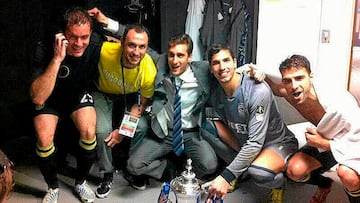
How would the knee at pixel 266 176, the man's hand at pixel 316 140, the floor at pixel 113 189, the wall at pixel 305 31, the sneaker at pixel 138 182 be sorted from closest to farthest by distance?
the man's hand at pixel 316 140
the knee at pixel 266 176
the wall at pixel 305 31
the floor at pixel 113 189
the sneaker at pixel 138 182

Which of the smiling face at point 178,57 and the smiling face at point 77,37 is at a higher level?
the smiling face at point 77,37

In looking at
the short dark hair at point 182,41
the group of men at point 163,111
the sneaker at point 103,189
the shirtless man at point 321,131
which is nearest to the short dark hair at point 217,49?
the group of men at point 163,111

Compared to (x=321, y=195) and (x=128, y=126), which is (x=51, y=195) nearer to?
(x=128, y=126)

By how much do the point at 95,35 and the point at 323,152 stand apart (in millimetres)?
1239

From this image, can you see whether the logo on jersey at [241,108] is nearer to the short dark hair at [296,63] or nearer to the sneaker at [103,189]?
the short dark hair at [296,63]

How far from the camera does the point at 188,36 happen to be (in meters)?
2.35

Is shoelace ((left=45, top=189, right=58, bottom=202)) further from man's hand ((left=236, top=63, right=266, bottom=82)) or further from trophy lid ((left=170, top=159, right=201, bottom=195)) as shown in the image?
man's hand ((left=236, top=63, right=266, bottom=82))

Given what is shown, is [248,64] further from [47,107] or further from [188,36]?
[47,107]

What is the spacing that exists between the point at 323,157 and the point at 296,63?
453 millimetres

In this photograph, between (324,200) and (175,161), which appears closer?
(324,200)

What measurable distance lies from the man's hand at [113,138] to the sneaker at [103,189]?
0.20 metres

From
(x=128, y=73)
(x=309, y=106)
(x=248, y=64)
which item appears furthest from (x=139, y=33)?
(x=309, y=106)

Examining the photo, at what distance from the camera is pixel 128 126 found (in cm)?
243

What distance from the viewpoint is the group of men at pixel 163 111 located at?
7.14 ft
